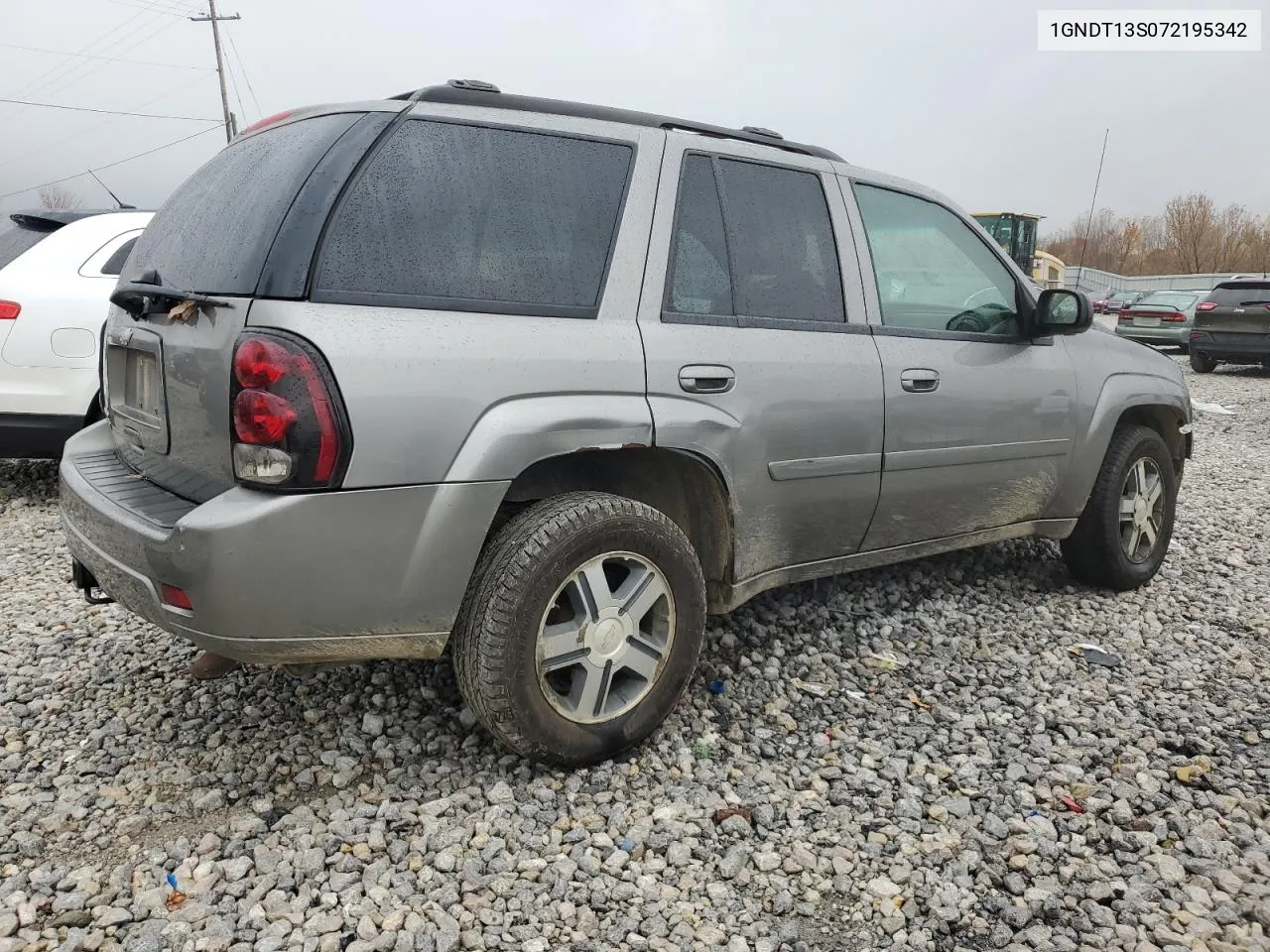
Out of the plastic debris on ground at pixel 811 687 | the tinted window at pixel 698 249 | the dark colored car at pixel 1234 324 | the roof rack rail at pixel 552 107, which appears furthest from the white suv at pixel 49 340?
the dark colored car at pixel 1234 324

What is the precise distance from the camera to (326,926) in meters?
2.12

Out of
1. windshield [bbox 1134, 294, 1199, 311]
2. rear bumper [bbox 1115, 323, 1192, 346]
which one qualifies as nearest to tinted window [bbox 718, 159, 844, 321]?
rear bumper [bbox 1115, 323, 1192, 346]

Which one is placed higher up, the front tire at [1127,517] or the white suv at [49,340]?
the white suv at [49,340]

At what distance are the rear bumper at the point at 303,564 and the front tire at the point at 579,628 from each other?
11cm

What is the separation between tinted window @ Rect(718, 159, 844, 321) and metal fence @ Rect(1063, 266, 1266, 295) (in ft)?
139

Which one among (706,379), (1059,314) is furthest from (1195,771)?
(706,379)

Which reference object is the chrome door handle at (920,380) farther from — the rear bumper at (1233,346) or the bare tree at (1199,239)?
the bare tree at (1199,239)

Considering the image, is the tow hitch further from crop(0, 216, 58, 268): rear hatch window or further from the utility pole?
the utility pole

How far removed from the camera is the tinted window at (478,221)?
236 cm

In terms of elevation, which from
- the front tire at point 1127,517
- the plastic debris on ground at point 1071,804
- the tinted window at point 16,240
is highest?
the tinted window at point 16,240

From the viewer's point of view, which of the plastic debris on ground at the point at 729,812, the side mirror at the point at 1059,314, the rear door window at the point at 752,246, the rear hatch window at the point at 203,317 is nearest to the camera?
the rear hatch window at the point at 203,317

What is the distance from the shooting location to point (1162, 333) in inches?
763

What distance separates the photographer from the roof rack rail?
2623 millimetres

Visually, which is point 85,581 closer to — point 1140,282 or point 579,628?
point 579,628
